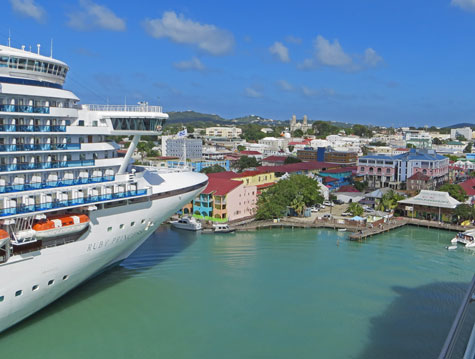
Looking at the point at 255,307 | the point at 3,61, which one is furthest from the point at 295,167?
the point at 3,61

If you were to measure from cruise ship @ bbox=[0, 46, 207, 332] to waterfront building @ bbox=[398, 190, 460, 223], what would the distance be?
20.3 metres

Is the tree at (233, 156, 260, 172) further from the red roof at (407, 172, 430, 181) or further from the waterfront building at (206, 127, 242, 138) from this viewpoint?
the waterfront building at (206, 127, 242, 138)

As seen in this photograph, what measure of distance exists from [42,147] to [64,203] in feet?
5.85

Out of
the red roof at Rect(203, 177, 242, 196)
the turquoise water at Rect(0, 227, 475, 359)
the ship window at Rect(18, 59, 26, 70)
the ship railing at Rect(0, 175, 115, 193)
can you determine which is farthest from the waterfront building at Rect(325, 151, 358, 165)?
the ship window at Rect(18, 59, 26, 70)

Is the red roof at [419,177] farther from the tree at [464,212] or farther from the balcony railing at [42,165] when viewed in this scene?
the balcony railing at [42,165]

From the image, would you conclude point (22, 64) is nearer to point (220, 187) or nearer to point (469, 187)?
point (220, 187)

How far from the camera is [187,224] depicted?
2625 cm

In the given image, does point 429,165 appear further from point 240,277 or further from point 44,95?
point 44,95

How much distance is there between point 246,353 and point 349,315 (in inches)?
159

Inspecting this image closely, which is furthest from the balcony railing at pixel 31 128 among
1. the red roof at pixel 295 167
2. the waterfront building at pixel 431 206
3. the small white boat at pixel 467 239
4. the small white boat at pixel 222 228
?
the red roof at pixel 295 167

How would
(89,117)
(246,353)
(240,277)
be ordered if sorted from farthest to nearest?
1. (240,277)
2. (89,117)
3. (246,353)

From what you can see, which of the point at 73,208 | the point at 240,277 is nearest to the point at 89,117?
the point at 73,208

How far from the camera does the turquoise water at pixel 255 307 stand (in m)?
12.7

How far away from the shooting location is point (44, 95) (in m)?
13.3
